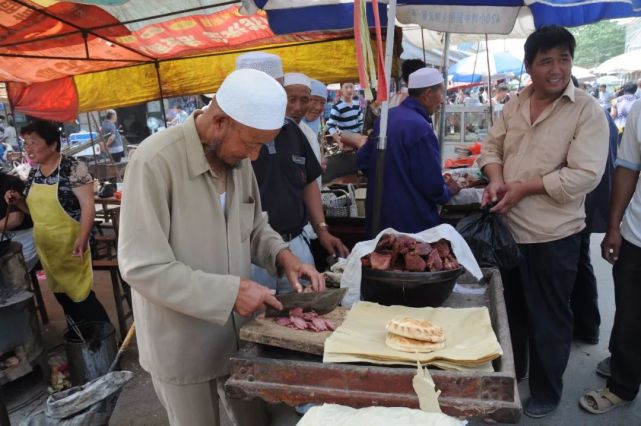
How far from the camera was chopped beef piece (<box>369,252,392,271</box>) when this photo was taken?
1.96m

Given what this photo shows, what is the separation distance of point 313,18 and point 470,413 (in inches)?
132

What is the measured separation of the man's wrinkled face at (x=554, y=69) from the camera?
8.38 feet

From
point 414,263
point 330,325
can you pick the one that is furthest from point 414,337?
point 414,263

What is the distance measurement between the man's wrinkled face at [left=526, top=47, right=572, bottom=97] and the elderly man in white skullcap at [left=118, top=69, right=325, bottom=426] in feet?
5.42

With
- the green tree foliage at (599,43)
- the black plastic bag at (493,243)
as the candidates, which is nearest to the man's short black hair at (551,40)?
the black plastic bag at (493,243)

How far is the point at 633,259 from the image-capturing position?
283cm

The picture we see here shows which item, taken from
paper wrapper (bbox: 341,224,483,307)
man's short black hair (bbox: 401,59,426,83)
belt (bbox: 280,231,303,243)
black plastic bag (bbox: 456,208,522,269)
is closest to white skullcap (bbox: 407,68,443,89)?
black plastic bag (bbox: 456,208,522,269)

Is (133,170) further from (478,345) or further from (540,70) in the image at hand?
(540,70)

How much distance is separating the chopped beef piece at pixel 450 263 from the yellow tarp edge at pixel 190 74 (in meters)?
3.55

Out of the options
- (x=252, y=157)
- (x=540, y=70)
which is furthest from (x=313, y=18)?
(x=252, y=157)

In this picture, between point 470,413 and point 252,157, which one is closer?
point 470,413

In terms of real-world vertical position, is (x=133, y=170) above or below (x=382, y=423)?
above

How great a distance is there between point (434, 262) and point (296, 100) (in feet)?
6.15

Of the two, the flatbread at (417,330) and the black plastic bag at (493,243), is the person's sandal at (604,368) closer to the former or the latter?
the black plastic bag at (493,243)
